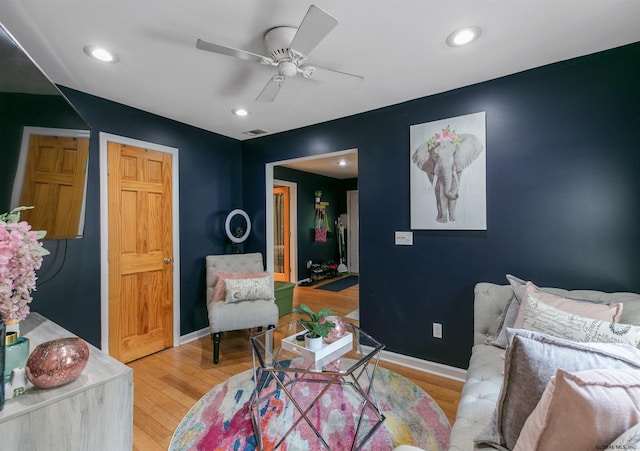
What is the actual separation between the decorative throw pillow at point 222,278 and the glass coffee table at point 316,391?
1027 mm

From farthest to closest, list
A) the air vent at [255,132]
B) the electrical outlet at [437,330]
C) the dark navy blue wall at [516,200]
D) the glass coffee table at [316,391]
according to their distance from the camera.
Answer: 1. the air vent at [255,132]
2. the electrical outlet at [437,330]
3. the dark navy blue wall at [516,200]
4. the glass coffee table at [316,391]

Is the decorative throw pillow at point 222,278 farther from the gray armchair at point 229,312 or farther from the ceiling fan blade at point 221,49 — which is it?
the ceiling fan blade at point 221,49

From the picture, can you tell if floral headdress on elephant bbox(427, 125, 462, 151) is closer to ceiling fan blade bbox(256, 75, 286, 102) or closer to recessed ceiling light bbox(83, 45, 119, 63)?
ceiling fan blade bbox(256, 75, 286, 102)

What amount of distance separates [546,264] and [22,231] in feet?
9.60

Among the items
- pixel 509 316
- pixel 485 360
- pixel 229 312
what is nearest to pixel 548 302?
Answer: pixel 509 316

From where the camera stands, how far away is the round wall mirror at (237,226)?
3590 mm

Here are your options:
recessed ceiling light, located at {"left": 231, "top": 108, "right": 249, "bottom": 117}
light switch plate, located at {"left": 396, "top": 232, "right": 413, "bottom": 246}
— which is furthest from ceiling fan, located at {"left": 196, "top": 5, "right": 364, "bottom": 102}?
light switch plate, located at {"left": 396, "top": 232, "right": 413, "bottom": 246}

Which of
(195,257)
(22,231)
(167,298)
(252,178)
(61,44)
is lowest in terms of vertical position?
(167,298)

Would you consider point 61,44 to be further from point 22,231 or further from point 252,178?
point 252,178

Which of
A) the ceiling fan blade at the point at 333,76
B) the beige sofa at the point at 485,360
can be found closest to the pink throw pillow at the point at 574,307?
the beige sofa at the point at 485,360

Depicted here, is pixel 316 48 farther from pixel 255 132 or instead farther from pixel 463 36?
pixel 255 132

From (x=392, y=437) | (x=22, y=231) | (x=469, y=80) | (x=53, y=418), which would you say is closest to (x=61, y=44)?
(x=22, y=231)

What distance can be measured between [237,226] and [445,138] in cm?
268

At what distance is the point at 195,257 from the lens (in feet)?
11.1
